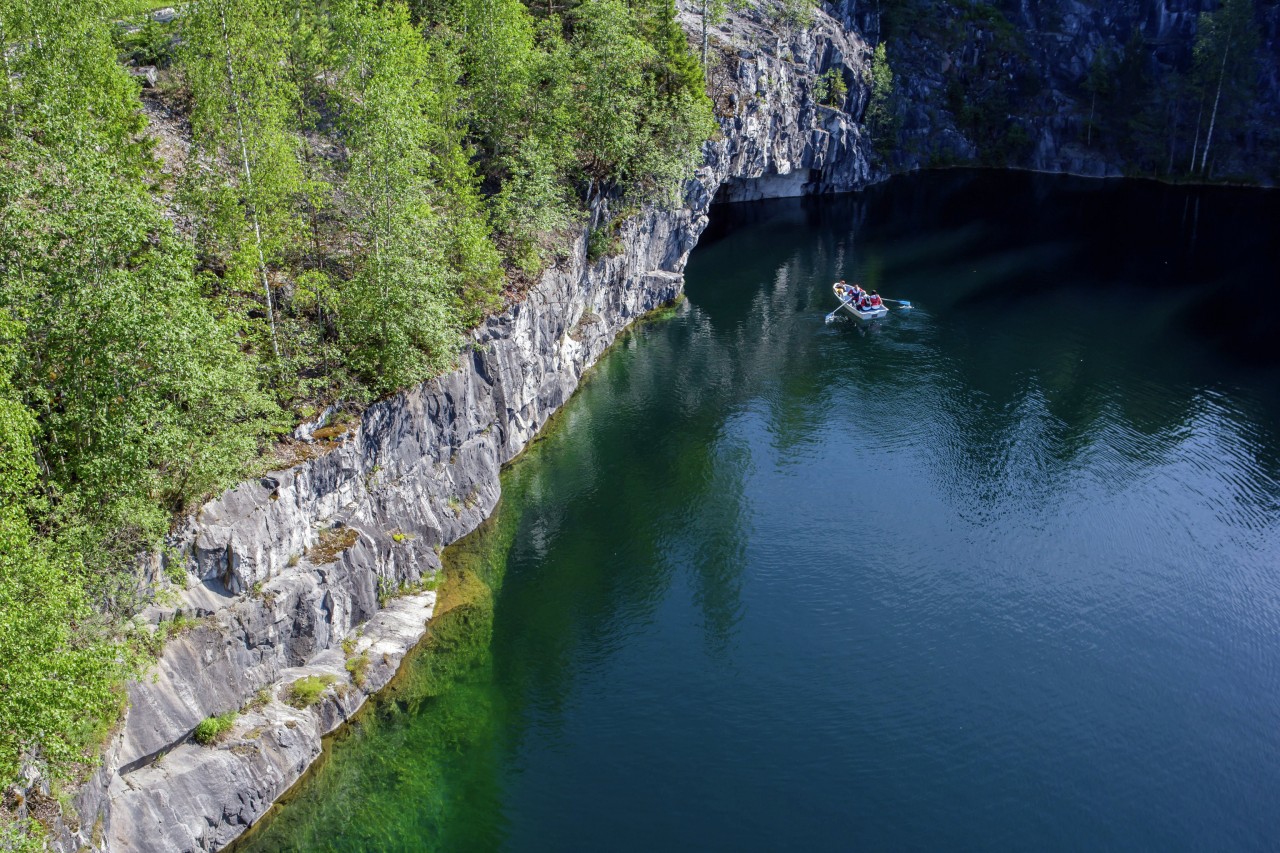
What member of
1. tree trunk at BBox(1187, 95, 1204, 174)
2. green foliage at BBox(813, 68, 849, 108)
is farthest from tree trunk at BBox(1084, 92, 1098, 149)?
green foliage at BBox(813, 68, 849, 108)

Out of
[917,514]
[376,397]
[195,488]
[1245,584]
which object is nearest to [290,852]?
[195,488]

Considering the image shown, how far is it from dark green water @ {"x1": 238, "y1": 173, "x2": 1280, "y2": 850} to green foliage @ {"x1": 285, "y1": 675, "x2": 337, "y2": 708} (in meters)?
2.02

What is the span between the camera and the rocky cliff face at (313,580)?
2902cm

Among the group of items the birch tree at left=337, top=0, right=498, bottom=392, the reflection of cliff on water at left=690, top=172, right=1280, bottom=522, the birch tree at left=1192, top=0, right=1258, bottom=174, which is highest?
the birch tree at left=1192, top=0, right=1258, bottom=174

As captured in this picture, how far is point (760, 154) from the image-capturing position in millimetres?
101562

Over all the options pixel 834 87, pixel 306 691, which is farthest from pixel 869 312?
pixel 306 691

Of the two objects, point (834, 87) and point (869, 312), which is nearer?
point (869, 312)

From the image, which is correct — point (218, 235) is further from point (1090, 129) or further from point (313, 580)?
point (1090, 129)

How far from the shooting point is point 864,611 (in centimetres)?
4316

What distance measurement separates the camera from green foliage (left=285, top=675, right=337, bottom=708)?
112ft

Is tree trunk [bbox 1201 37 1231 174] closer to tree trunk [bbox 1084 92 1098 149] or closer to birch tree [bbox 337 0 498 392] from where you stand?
tree trunk [bbox 1084 92 1098 149]

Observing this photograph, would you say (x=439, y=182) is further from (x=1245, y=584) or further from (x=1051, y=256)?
(x=1051, y=256)

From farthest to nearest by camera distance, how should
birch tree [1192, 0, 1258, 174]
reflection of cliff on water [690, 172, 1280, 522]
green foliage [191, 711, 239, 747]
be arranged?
1. birch tree [1192, 0, 1258, 174]
2. reflection of cliff on water [690, 172, 1280, 522]
3. green foliage [191, 711, 239, 747]

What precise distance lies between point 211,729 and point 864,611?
27578 mm
